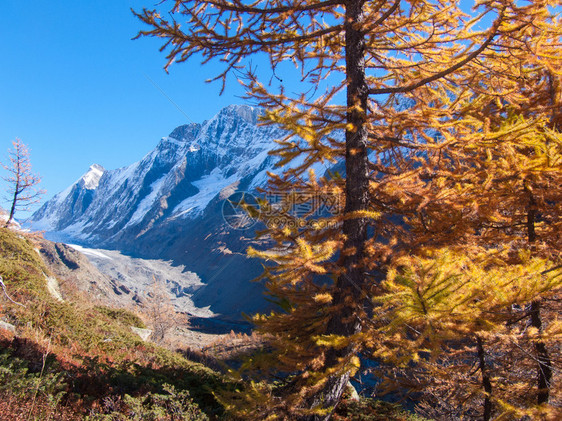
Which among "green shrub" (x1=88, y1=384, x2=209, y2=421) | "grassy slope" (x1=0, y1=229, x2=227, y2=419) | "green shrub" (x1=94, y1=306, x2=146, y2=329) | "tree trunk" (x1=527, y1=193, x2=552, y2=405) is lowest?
"green shrub" (x1=94, y1=306, x2=146, y2=329)

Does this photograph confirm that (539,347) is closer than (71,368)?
Yes

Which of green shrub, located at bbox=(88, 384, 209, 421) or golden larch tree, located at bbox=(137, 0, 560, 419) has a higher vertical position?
golden larch tree, located at bbox=(137, 0, 560, 419)

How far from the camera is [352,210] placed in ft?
13.0

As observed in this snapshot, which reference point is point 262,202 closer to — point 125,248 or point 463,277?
point 463,277

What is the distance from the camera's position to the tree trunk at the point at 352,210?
383 cm

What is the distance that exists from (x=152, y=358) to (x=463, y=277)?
8.72m

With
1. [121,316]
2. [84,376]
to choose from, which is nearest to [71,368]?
[84,376]

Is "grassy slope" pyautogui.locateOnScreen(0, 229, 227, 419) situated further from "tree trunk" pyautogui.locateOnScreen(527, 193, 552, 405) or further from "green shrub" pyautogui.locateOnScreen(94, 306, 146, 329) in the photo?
"tree trunk" pyautogui.locateOnScreen(527, 193, 552, 405)

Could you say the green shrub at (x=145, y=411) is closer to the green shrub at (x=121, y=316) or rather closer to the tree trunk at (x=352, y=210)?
the tree trunk at (x=352, y=210)

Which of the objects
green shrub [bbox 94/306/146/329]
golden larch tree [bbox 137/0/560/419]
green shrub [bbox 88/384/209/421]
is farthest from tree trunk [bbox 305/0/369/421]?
green shrub [bbox 94/306/146/329]

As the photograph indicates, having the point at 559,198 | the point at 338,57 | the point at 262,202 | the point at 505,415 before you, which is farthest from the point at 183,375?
the point at 559,198

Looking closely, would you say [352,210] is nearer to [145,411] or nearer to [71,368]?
[145,411]

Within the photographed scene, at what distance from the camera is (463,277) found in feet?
8.32

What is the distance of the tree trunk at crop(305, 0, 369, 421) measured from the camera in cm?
383
